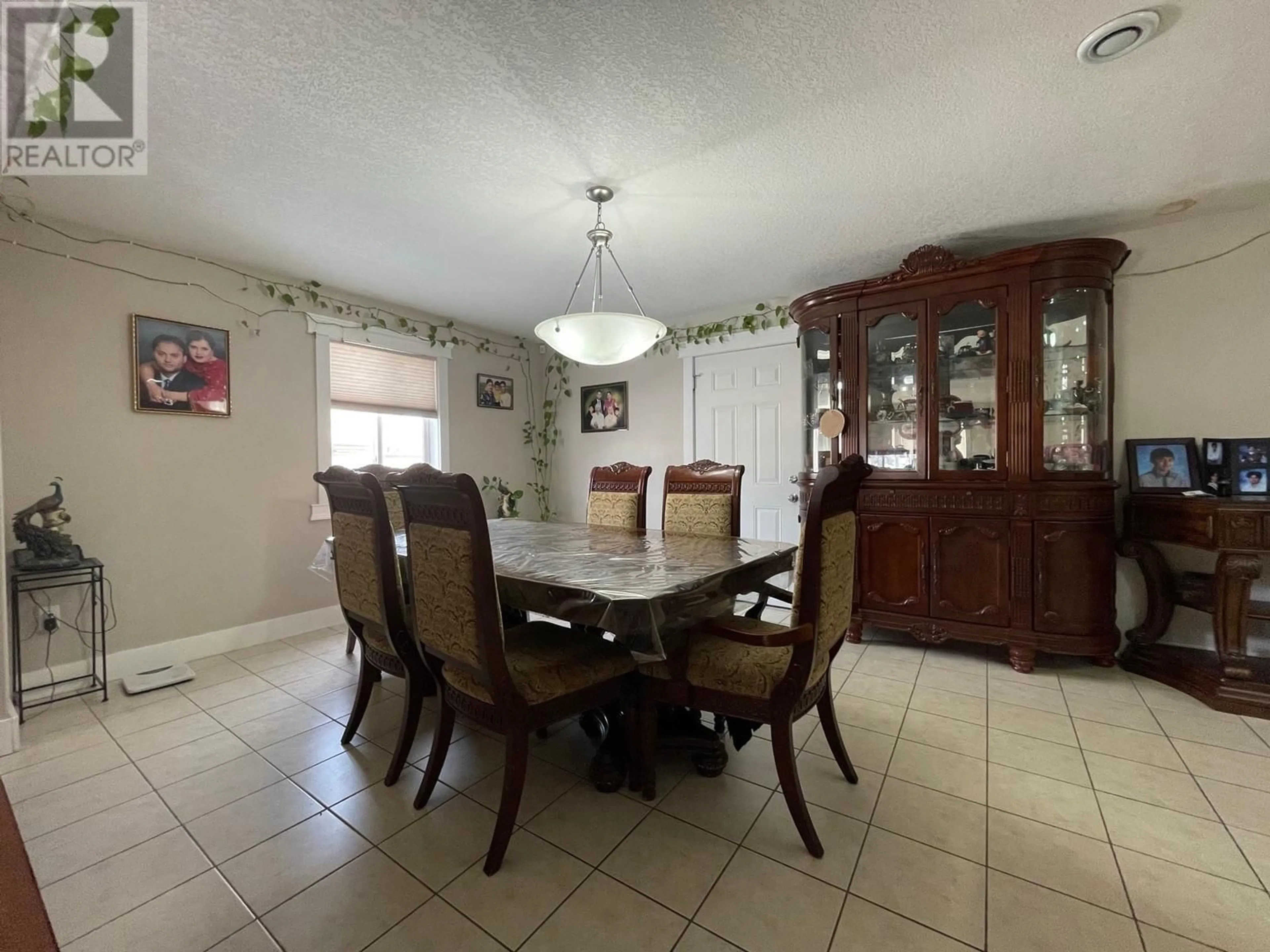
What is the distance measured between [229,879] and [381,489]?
1.12m

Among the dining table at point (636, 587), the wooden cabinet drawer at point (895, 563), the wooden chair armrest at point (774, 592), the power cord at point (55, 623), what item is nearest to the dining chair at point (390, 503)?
the dining table at point (636, 587)

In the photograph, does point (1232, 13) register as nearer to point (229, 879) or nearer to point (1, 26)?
point (1, 26)

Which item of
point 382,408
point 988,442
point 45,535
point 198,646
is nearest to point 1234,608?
point 988,442

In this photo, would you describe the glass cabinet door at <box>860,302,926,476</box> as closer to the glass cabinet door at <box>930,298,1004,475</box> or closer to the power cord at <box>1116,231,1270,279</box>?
the glass cabinet door at <box>930,298,1004,475</box>

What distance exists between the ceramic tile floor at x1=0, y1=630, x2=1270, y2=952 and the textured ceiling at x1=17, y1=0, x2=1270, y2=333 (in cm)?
231

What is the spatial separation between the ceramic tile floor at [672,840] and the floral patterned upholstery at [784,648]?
44 cm

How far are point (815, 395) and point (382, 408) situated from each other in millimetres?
3199

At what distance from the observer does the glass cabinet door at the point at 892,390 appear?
2887mm

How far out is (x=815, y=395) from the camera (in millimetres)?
3338

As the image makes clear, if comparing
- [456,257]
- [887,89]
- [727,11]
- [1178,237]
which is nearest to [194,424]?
[456,257]

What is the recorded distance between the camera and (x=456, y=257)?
296 centimetres

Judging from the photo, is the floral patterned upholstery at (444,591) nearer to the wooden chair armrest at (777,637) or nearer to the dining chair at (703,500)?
the wooden chair armrest at (777,637)

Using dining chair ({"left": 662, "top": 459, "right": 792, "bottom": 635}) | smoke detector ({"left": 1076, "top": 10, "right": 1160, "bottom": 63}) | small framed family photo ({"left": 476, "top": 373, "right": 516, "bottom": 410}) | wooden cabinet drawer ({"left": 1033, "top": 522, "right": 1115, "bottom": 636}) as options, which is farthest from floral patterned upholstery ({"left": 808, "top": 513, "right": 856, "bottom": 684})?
small framed family photo ({"left": 476, "top": 373, "right": 516, "bottom": 410})

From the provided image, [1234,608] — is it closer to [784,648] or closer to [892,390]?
[892,390]
